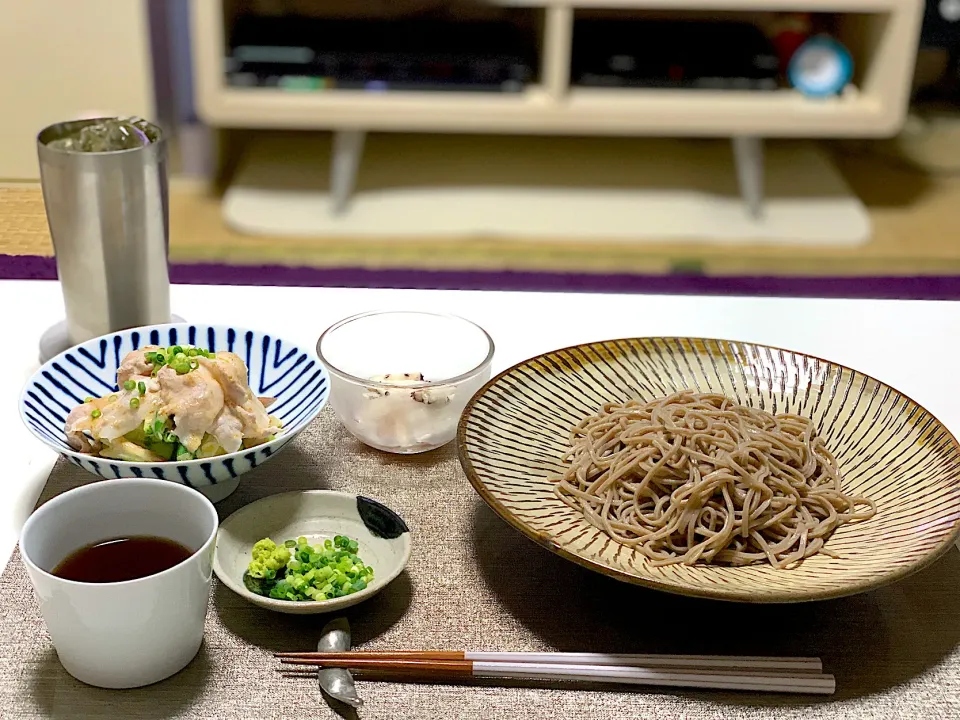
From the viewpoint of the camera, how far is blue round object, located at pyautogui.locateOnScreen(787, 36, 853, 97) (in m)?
2.56

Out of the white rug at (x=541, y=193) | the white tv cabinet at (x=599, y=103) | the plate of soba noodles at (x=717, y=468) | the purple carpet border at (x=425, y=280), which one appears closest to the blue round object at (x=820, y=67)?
the white tv cabinet at (x=599, y=103)

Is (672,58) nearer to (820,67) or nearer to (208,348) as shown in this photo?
(820,67)

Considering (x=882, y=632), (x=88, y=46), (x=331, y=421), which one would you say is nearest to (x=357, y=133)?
(x=88, y=46)

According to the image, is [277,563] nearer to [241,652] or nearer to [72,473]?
[241,652]

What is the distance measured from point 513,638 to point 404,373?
340 millimetres

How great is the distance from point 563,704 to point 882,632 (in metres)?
0.22

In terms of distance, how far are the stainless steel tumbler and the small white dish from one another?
0.33 metres

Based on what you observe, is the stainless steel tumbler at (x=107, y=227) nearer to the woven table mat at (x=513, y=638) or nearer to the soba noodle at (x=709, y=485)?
the woven table mat at (x=513, y=638)

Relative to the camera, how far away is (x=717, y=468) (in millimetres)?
767

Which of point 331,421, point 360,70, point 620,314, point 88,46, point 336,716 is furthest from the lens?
point 88,46

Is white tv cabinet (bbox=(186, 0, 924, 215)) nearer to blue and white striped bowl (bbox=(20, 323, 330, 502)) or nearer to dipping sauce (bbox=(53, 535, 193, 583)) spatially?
blue and white striped bowl (bbox=(20, 323, 330, 502))

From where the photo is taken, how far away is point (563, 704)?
65 centimetres

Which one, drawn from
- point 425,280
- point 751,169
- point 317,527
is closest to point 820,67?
point 751,169

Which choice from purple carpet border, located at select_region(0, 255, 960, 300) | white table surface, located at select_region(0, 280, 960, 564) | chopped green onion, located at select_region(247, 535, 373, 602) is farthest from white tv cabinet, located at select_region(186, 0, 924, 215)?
chopped green onion, located at select_region(247, 535, 373, 602)
